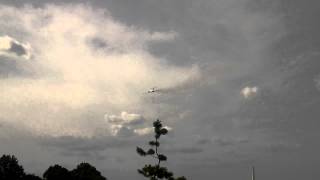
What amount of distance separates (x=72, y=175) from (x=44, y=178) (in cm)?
964

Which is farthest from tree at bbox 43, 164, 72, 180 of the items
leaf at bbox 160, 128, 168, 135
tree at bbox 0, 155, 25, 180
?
leaf at bbox 160, 128, 168, 135

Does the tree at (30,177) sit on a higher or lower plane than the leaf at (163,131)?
lower

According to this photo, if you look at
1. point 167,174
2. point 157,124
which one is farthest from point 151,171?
point 157,124

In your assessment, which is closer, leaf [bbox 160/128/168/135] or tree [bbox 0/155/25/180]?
leaf [bbox 160/128/168/135]

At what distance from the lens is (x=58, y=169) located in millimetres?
150375

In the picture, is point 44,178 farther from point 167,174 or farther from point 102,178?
point 167,174

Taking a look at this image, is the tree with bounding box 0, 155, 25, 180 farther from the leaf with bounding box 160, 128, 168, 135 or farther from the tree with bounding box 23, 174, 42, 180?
the leaf with bounding box 160, 128, 168, 135

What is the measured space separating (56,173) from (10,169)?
1483 centimetres

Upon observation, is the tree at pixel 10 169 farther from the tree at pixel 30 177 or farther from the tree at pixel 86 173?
the tree at pixel 86 173

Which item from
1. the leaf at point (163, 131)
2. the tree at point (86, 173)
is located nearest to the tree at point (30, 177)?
the tree at point (86, 173)

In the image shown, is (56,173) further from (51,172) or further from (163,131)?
(163,131)

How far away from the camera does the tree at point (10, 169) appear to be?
143 m

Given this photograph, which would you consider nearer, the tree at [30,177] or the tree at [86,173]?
the tree at [30,177]

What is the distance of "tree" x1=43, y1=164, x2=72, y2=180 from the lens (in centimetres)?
14850
